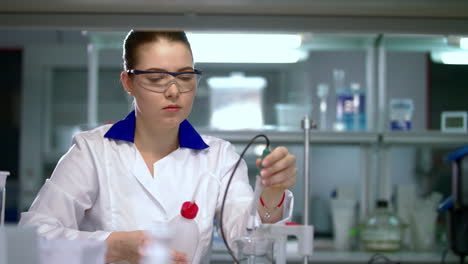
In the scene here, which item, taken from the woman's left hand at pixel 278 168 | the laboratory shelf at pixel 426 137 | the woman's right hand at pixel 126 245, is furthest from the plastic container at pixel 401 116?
the woman's right hand at pixel 126 245

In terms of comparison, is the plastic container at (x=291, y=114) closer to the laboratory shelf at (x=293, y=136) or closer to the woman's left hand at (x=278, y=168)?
the laboratory shelf at (x=293, y=136)

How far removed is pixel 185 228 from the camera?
103 cm

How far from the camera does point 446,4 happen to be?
100 centimetres

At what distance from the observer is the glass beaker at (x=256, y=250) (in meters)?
1.01

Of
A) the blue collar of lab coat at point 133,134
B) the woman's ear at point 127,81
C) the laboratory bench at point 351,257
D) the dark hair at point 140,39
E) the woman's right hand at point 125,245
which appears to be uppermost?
the dark hair at point 140,39

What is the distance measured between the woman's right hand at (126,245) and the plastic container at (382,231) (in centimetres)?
165

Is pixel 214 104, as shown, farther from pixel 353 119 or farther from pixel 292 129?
pixel 353 119

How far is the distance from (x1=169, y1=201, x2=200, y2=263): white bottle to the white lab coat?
0.85ft

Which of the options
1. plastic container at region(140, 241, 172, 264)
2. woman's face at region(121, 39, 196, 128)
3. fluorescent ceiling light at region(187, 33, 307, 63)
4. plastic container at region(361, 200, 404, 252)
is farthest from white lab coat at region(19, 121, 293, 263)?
plastic container at region(361, 200, 404, 252)

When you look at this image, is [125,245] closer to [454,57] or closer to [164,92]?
[164,92]

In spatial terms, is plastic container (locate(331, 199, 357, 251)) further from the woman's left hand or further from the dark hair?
the woman's left hand

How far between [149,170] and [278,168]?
50 centimetres

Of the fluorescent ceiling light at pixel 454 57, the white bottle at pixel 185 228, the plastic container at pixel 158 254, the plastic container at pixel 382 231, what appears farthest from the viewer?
the plastic container at pixel 382 231

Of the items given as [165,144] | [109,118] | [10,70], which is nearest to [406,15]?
[165,144]
